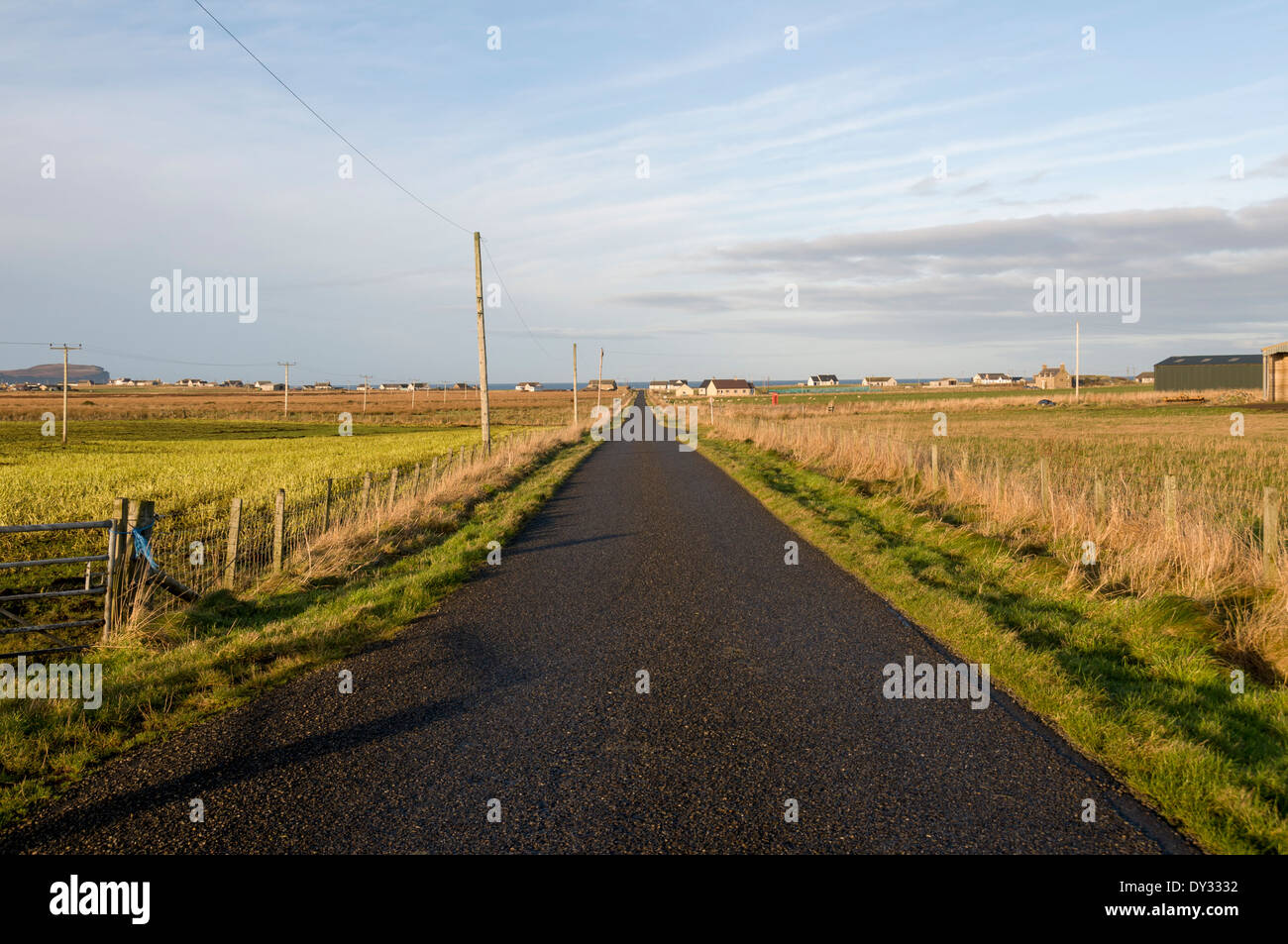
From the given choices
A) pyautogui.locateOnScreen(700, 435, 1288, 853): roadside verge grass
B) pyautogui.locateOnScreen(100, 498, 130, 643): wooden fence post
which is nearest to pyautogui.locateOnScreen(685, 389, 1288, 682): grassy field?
pyautogui.locateOnScreen(700, 435, 1288, 853): roadside verge grass

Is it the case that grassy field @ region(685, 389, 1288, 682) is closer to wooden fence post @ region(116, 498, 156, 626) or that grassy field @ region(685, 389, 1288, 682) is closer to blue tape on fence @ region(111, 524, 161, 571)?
blue tape on fence @ region(111, 524, 161, 571)

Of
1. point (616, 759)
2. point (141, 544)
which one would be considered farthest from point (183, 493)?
point (616, 759)

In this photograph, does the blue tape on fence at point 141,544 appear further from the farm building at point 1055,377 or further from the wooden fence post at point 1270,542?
the farm building at point 1055,377

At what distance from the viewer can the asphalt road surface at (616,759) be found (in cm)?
372

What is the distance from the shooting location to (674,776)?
4.33 metres

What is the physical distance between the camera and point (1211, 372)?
8656 cm

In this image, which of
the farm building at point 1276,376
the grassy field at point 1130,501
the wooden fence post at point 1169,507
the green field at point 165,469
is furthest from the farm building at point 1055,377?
the wooden fence post at point 1169,507

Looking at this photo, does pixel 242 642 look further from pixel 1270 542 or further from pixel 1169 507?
pixel 1169 507

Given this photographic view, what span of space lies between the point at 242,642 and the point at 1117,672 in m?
7.34

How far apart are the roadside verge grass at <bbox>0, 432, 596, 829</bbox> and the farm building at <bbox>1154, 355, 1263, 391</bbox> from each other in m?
94.6

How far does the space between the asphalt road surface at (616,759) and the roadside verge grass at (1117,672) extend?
0.84ft

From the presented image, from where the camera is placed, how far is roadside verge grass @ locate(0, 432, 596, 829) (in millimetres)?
4828
